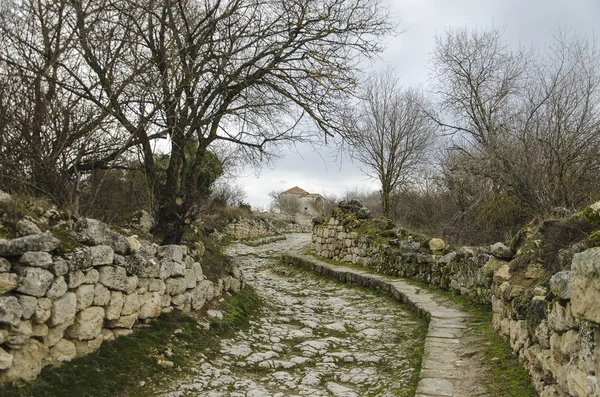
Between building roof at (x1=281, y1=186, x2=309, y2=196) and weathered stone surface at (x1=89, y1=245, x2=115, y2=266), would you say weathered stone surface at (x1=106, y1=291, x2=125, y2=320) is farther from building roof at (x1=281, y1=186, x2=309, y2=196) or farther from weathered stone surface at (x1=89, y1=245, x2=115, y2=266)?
building roof at (x1=281, y1=186, x2=309, y2=196)

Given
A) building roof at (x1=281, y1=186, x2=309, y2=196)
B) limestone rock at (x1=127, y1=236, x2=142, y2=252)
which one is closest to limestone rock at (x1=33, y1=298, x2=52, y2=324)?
limestone rock at (x1=127, y1=236, x2=142, y2=252)

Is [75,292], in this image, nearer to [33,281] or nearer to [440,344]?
[33,281]

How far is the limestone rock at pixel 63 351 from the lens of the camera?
11.8ft

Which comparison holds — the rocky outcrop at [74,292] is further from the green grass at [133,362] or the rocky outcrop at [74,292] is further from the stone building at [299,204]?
the stone building at [299,204]

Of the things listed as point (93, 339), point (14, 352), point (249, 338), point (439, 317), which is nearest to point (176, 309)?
point (249, 338)

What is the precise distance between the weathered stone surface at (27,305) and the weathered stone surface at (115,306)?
3.11ft

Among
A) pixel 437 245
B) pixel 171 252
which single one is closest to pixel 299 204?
pixel 437 245

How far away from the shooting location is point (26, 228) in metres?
3.83

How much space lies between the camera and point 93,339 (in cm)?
401

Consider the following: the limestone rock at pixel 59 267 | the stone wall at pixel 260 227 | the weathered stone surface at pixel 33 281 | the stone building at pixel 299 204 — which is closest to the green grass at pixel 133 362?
the weathered stone surface at pixel 33 281

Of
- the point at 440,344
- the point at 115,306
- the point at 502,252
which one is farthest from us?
the point at 502,252

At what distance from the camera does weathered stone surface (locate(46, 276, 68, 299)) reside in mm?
3525

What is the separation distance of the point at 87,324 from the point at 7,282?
2.85 feet

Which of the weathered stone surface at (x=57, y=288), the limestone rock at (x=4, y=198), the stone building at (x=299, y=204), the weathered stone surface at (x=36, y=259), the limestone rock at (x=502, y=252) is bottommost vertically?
the weathered stone surface at (x=57, y=288)
